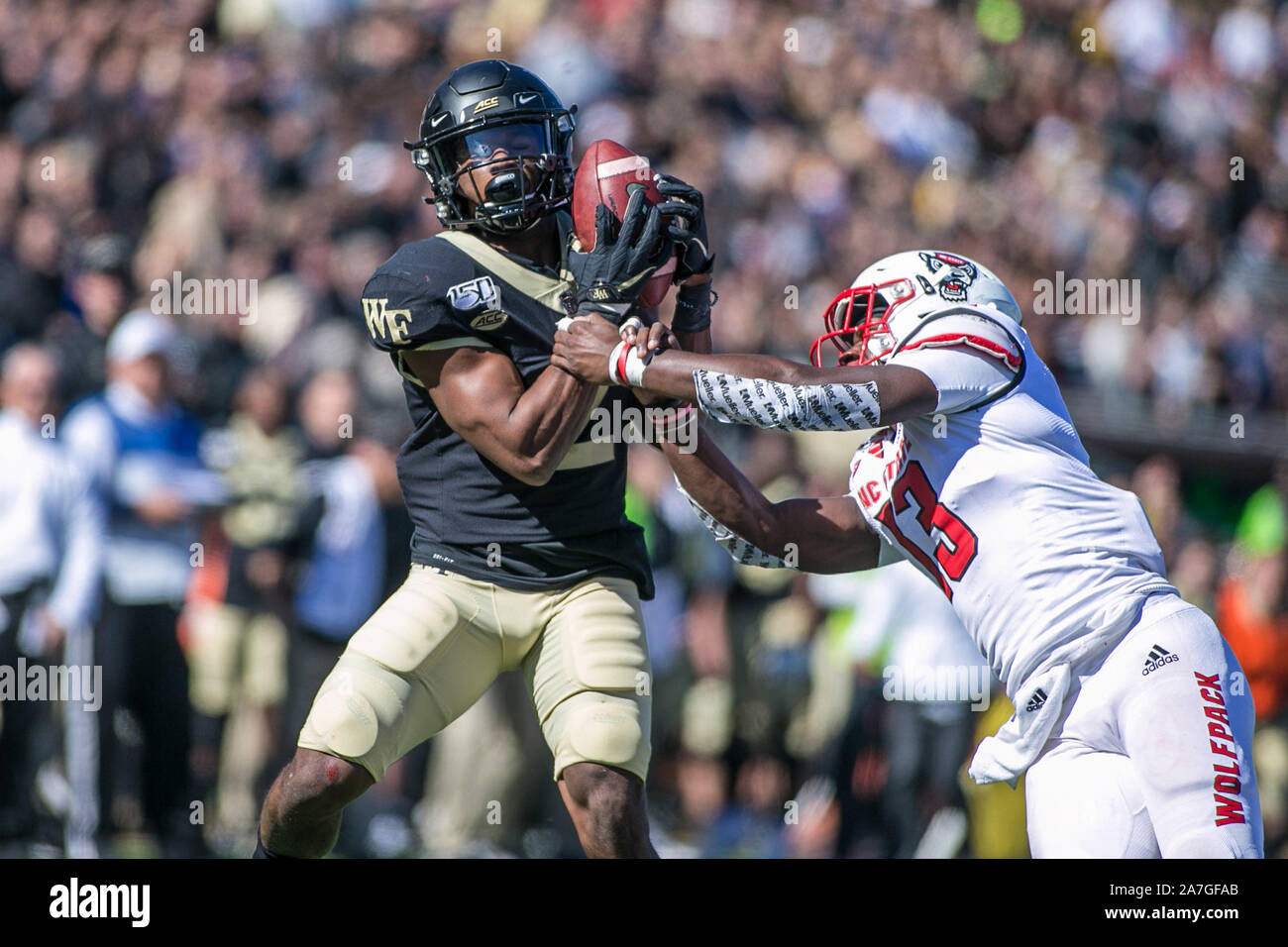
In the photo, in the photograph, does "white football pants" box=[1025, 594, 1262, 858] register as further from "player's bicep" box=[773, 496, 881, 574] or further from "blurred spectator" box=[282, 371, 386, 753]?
"blurred spectator" box=[282, 371, 386, 753]

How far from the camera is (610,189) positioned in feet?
13.7

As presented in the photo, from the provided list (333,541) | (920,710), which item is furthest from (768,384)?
(920,710)

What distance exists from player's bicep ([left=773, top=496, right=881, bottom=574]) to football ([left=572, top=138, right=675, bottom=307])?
2.58ft

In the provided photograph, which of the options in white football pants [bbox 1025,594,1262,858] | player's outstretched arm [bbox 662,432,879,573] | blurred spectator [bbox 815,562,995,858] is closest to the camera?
white football pants [bbox 1025,594,1262,858]

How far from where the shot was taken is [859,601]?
8211 mm

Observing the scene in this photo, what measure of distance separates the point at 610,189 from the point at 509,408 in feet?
2.05

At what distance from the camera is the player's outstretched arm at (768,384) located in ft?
12.7

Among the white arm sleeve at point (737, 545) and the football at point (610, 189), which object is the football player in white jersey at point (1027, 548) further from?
the white arm sleeve at point (737, 545)

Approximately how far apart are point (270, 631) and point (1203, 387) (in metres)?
6.50

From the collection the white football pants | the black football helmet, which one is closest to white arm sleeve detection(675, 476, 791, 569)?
the black football helmet

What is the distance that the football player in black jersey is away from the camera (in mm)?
4133

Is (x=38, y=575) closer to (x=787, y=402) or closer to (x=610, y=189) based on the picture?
(x=610, y=189)

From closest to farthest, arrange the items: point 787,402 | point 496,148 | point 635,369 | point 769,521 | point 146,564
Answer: point 787,402 → point 635,369 → point 496,148 → point 769,521 → point 146,564

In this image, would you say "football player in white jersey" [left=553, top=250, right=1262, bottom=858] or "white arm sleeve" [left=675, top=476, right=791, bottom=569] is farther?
"white arm sleeve" [left=675, top=476, right=791, bottom=569]
